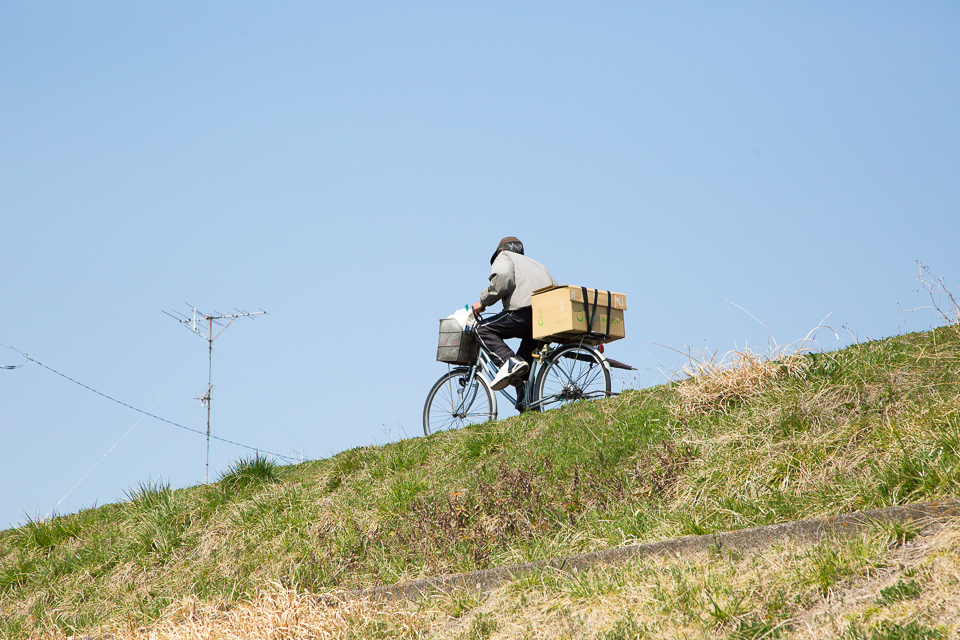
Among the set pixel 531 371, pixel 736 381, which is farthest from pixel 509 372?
pixel 736 381

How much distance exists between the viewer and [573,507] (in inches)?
246

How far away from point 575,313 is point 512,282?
1.05m

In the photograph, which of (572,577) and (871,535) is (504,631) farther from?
(871,535)

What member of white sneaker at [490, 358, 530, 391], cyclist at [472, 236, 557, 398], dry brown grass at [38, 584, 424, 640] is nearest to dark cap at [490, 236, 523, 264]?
cyclist at [472, 236, 557, 398]

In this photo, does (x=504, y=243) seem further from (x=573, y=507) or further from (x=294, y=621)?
(x=294, y=621)

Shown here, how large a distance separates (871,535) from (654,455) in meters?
2.47

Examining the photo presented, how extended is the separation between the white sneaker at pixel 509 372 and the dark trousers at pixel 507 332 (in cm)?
21

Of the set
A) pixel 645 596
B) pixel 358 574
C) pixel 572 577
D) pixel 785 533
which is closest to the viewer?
pixel 645 596

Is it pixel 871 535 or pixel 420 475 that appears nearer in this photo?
pixel 871 535

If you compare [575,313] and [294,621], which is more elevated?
[575,313]

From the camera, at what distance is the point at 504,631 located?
4.33m

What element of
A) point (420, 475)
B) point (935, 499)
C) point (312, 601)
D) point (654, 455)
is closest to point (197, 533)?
point (420, 475)

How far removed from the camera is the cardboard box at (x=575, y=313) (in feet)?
29.0

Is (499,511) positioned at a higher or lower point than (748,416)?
lower
